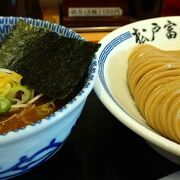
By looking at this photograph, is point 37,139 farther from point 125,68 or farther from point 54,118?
point 125,68

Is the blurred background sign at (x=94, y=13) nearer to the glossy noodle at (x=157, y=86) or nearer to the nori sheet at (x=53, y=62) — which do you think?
the glossy noodle at (x=157, y=86)

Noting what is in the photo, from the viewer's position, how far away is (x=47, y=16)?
62.7 inches

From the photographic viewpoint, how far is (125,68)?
3.46ft

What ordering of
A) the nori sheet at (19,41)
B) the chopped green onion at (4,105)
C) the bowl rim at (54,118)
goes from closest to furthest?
the bowl rim at (54,118) → the chopped green onion at (4,105) → the nori sheet at (19,41)

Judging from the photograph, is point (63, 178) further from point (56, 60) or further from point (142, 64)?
point (142, 64)

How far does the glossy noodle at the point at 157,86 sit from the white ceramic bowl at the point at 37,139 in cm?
18

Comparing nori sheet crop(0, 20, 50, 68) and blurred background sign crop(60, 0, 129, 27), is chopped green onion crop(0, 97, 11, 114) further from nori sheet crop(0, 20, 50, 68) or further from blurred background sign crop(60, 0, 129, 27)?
blurred background sign crop(60, 0, 129, 27)

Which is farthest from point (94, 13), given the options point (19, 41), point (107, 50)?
point (19, 41)

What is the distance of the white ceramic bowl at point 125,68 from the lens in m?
0.74

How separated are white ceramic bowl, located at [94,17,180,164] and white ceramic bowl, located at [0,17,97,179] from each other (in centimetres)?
12

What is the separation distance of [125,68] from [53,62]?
1.02ft

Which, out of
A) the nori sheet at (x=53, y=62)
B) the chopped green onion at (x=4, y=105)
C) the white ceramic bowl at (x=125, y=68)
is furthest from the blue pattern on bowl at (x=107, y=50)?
the chopped green onion at (x=4, y=105)

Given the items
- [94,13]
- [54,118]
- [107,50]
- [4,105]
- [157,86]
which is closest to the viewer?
[54,118]

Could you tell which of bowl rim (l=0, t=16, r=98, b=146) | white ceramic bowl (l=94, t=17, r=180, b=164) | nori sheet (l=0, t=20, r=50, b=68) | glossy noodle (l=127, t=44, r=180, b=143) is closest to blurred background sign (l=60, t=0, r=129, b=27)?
white ceramic bowl (l=94, t=17, r=180, b=164)
